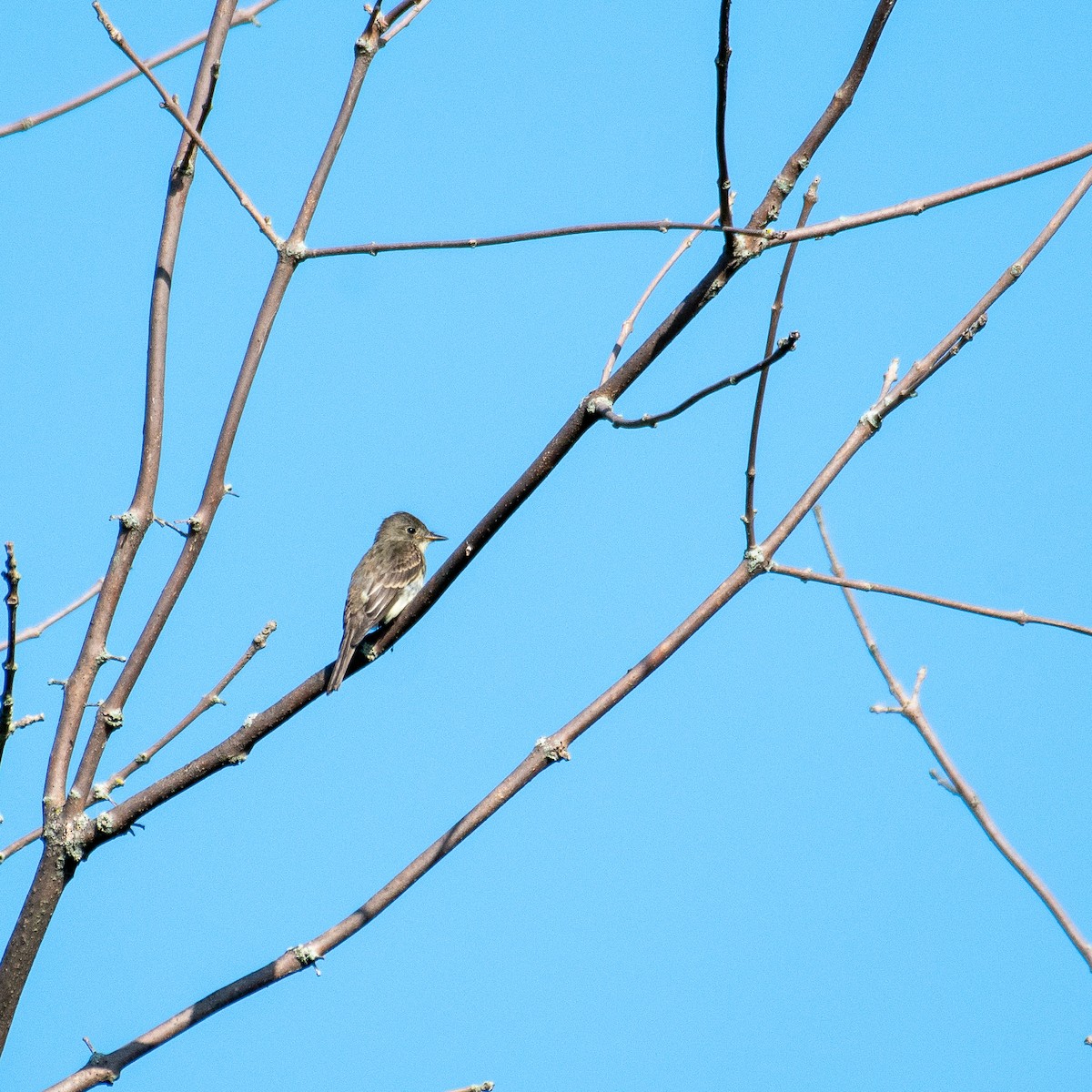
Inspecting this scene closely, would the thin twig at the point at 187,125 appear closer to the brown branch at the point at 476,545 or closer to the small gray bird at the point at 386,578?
the brown branch at the point at 476,545

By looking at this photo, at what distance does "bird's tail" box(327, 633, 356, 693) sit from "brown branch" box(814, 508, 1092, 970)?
5.24ft

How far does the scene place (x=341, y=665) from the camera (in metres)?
5.25

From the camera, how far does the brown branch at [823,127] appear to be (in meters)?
3.12

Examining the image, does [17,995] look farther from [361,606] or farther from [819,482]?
[361,606]

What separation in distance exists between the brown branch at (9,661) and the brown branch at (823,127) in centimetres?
200

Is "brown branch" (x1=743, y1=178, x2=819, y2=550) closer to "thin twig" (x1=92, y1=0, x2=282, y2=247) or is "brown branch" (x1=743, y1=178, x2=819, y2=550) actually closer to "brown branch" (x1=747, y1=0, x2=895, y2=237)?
"brown branch" (x1=747, y1=0, x2=895, y2=237)

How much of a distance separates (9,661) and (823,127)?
94.2 inches

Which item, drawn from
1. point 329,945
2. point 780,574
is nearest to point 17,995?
point 329,945

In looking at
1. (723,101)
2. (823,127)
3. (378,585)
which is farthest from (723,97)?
(378,585)

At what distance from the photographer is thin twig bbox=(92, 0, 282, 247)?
3.51 metres

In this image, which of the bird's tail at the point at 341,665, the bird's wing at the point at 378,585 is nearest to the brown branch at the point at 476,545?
the bird's tail at the point at 341,665

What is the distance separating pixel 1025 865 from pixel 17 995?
2.63 metres

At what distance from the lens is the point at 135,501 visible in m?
3.60

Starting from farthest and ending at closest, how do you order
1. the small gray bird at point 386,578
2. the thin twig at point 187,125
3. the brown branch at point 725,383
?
the small gray bird at point 386,578, the thin twig at point 187,125, the brown branch at point 725,383
